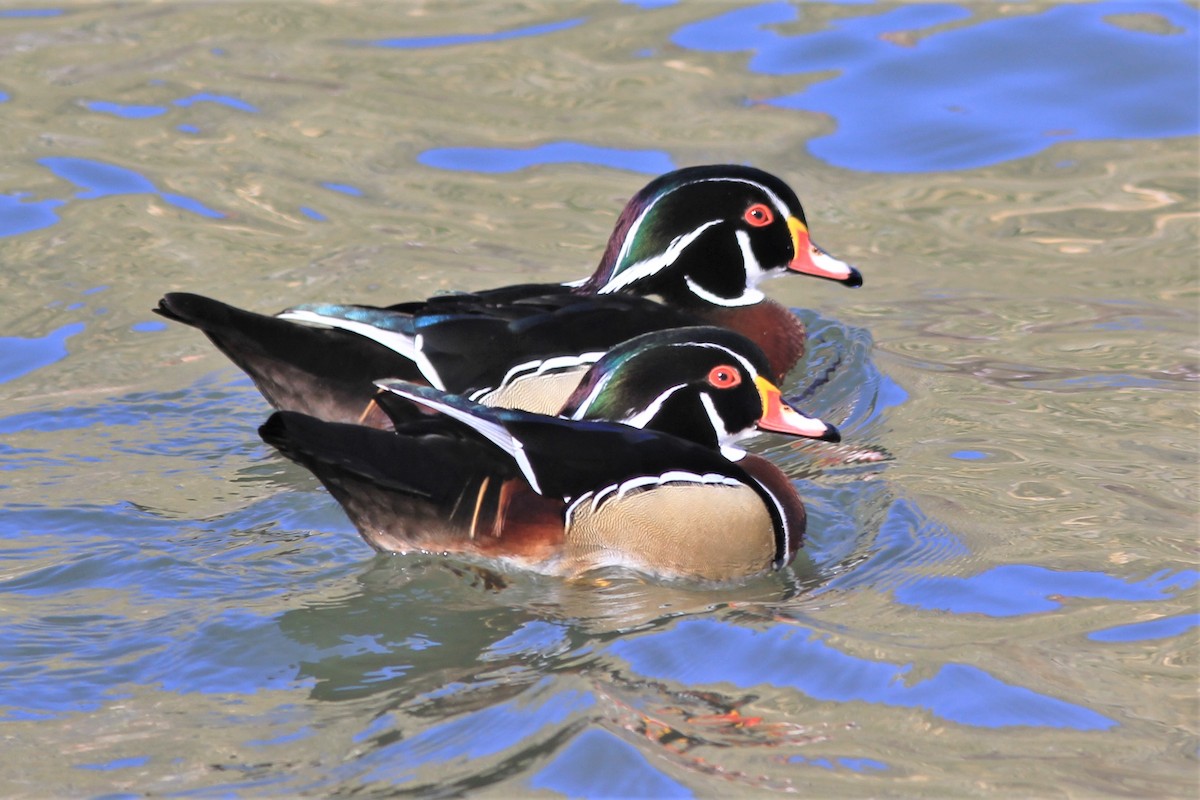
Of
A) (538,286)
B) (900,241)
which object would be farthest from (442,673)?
(900,241)

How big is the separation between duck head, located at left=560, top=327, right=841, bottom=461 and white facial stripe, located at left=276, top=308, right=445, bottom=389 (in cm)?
56

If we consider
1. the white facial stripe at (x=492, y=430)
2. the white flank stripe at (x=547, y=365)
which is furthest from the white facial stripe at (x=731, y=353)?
the white facial stripe at (x=492, y=430)

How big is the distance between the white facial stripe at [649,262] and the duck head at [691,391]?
1364 mm

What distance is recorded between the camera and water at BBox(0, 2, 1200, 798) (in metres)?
4.19

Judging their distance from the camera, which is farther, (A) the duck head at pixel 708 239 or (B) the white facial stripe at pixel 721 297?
(B) the white facial stripe at pixel 721 297

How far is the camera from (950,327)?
7504 mm

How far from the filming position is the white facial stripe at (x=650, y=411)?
17.8 ft

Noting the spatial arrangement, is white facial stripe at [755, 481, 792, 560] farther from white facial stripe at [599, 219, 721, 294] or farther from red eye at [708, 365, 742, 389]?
white facial stripe at [599, 219, 721, 294]

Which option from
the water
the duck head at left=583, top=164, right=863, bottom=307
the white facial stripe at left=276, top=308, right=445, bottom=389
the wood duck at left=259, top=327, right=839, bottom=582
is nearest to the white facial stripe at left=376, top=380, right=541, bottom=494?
the wood duck at left=259, top=327, right=839, bottom=582

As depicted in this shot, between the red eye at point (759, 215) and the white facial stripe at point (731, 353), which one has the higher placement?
the red eye at point (759, 215)

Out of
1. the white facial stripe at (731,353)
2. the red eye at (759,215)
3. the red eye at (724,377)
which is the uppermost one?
the red eye at (759,215)

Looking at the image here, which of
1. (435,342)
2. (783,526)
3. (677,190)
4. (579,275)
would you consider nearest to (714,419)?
(783,526)

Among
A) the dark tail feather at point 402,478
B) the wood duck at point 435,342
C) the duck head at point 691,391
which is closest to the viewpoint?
the dark tail feather at point 402,478

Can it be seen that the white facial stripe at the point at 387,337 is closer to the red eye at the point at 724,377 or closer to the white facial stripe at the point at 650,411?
the white facial stripe at the point at 650,411
